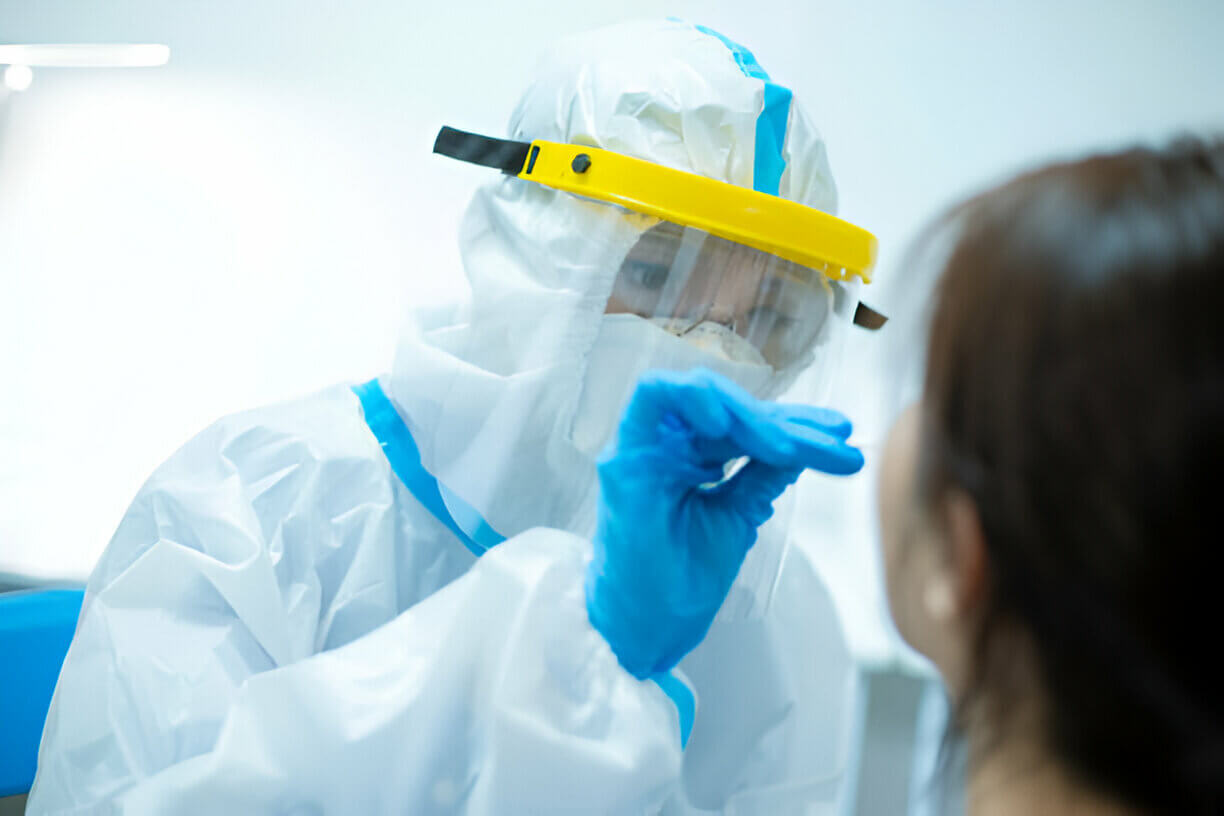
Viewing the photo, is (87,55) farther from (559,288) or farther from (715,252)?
(715,252)

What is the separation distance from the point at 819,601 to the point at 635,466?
1.50ft

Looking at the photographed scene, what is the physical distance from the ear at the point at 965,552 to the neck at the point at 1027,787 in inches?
2.6

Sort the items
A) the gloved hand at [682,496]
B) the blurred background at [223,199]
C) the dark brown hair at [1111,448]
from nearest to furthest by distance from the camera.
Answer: the dark brown hair at [1111,448] → the gloved hand at [682,496] → the blurred background at [223,199]

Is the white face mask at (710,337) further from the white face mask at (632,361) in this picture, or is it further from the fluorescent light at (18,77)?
the fluorescent light at (18,77)

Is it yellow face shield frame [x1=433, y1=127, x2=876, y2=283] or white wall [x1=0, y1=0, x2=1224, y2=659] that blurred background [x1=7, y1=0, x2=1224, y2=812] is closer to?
white wall [x1=0, y1=0, x2=1224, y2=659]

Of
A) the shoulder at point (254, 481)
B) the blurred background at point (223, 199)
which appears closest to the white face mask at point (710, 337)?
the shoulder at point (254, 481)

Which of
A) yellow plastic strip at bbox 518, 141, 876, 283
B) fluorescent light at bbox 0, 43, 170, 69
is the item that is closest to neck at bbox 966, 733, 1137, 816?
yellow plastic strip at bbox 518, 141, 876, 283

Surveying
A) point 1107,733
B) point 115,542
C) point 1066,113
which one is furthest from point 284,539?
point 1066,113

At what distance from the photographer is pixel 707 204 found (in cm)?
76

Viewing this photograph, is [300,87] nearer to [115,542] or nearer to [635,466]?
[115,542]

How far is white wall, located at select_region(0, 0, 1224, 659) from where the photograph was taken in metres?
1.41

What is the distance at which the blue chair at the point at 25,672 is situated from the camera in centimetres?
100

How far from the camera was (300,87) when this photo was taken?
145 cm

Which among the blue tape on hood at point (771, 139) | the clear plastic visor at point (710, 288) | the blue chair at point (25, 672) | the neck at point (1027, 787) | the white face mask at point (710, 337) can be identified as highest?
the blue tape on hood at point (771, 139)
